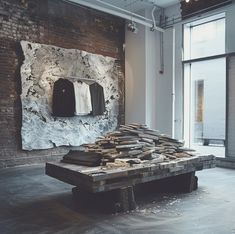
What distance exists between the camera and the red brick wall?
5.83m

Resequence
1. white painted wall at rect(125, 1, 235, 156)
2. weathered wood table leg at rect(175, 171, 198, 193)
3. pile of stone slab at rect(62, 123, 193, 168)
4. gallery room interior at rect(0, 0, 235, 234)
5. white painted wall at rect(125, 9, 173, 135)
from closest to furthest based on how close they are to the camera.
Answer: gallery room interior at rect(0, 0, 235, 234) < pile of stone slab at rect(62, 123, 193, 168) < weathered wood table leg at rect(175, 171, 198, 193) < white painted wall at rect(125, 1, 235, 156) < white painted wall at rect(125, 9, 173, 135)

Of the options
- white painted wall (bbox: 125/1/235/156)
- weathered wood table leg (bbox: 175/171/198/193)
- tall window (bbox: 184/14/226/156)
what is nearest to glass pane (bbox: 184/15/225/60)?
tall window (bbox: 184/14/226/156)

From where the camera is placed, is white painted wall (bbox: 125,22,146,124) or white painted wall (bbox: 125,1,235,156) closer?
white painted wall (bbox: 125,1,235,156)

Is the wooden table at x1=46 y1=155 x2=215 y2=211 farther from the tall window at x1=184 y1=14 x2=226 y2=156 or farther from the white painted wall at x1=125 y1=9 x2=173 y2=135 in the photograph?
the white painted wall at x1=125 y1=9 x2=173 y2=135

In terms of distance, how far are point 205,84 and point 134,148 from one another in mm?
3753

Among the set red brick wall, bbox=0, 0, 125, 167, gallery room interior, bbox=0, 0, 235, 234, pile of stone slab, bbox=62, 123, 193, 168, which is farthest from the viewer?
red brick wall, bbox=0, 0, 125, 167

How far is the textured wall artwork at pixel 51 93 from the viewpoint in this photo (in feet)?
19.9

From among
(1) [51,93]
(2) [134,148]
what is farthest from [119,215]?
(1) [51,93]

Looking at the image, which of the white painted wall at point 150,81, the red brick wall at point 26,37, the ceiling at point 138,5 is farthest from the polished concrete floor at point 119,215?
the ceiling at point 138,5

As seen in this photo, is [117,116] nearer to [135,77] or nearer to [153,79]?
[135,77]

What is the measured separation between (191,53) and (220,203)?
445cm

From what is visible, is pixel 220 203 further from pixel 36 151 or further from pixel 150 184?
pixel 36 151

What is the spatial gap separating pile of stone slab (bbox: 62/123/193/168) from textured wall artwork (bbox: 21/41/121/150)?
2585mm

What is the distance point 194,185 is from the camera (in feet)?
13.6
